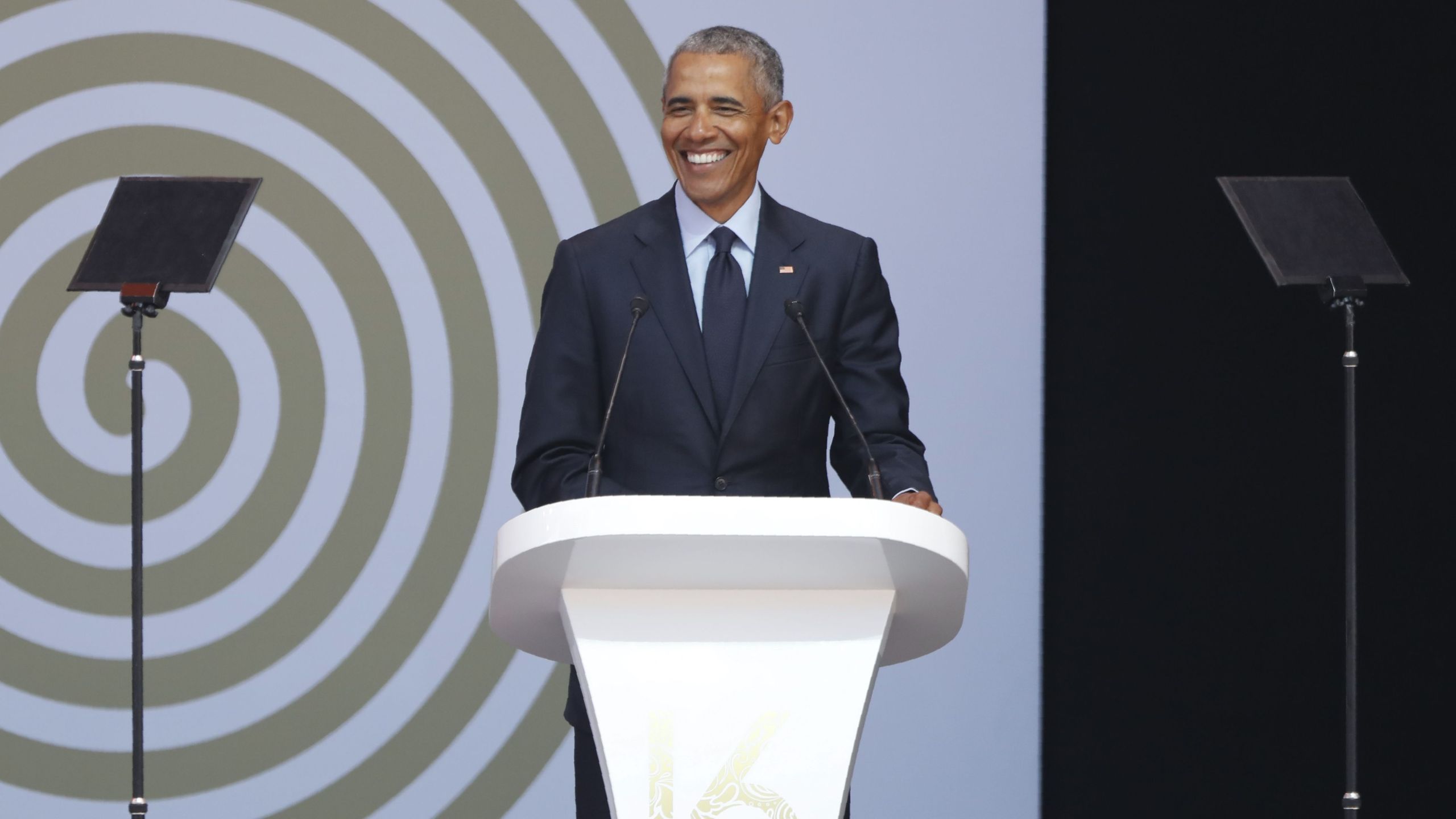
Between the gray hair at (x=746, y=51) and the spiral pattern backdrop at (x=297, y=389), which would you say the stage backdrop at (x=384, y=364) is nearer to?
the spiral pattern backdrop at (x=297, y=389)

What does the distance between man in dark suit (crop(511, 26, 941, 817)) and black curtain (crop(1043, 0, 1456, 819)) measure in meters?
0.96

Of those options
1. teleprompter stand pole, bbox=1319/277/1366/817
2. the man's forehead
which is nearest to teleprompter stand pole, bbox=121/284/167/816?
the man's forehead

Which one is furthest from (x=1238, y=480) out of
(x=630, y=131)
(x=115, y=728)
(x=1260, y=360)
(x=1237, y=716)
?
(x=115, y=728)

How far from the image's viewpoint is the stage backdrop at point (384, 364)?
3787mm

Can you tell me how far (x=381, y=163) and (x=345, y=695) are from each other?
123 centimetres

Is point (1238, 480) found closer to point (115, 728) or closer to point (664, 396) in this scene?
point (664, 396)

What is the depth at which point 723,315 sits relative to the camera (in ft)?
8.09

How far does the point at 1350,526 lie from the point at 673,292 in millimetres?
1118

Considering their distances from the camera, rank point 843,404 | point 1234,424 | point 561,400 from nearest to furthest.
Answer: point 843,404, point 561,400, point 1234,424

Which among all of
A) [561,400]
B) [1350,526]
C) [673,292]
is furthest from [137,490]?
[1350,526]

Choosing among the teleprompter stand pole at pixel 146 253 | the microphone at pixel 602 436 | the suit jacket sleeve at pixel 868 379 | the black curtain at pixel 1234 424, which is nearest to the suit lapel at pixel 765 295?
the suit jacket sleeve at pixel 868 379

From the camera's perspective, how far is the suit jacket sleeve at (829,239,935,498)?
95.4 inches

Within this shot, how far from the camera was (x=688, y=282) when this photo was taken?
8.14ft

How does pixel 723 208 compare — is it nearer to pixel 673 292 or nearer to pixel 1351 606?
pixel 673 292
